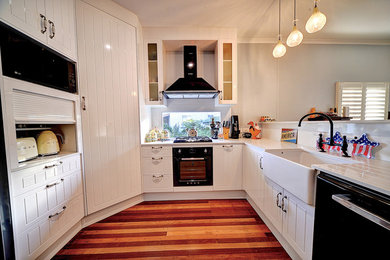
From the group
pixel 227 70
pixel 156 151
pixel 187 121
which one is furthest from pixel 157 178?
pixel 227 70

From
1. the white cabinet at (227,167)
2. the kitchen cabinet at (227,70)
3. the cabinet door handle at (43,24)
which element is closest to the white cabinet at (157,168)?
the white cabinet at (227,167)

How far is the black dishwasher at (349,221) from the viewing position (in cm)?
56

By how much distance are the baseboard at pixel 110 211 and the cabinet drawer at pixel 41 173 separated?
0.66 m

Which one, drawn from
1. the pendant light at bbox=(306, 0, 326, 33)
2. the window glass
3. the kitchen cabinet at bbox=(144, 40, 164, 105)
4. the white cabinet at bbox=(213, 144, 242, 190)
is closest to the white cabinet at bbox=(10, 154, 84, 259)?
the kitchen cabinet at bbox=(144, 40, 164, 105)

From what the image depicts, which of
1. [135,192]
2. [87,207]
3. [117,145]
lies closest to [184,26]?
[117,145]

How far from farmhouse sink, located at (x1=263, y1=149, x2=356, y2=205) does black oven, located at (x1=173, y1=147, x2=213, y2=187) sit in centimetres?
87

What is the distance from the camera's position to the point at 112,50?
1.75 meters

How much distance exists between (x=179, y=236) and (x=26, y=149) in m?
1.58

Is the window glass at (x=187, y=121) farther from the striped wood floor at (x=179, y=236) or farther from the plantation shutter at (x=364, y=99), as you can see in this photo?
the plantation shutter at (x=364, y=99)

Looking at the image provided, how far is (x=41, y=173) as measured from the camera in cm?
115

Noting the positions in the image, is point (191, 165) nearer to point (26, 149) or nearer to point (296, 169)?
point (296, 169)

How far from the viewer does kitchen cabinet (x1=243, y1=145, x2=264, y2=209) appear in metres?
1.62

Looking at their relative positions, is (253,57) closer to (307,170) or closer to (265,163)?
(265,163)

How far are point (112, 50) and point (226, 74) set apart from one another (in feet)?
5.54
